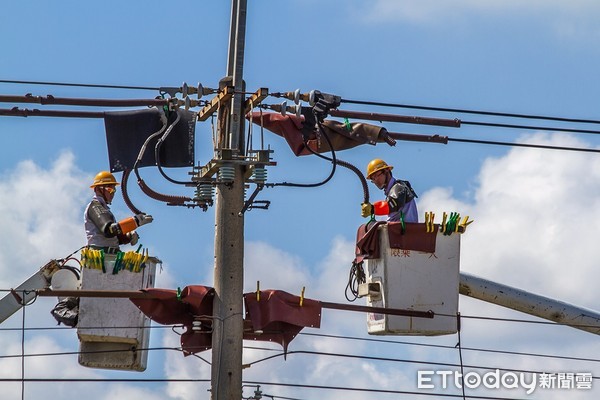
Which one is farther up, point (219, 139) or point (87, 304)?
point (219, 139)

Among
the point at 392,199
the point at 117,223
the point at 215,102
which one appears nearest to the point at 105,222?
the point at 117,223

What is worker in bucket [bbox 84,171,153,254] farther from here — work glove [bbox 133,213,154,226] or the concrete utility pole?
the concrete utility pole

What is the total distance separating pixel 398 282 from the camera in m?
17.7

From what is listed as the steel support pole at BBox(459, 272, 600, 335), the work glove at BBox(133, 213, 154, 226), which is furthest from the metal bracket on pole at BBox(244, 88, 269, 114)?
the steel support pole at BBox(459, 272, 600, 335)

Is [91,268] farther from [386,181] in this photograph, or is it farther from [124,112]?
[386,181]

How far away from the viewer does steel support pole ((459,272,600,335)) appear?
19.9 metres

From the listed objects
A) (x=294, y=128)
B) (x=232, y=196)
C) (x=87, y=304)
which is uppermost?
(x=294, y=128)

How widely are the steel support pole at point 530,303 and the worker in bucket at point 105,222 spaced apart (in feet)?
14.4

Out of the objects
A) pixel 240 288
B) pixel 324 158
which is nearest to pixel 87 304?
pixel 240 288

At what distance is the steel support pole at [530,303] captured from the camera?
1992cm

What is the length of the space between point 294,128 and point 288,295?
7.45 feet

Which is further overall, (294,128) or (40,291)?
(294,128)

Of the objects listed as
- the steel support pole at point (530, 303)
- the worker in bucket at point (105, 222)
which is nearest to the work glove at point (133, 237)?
the worker in bucket at point (105, 222)

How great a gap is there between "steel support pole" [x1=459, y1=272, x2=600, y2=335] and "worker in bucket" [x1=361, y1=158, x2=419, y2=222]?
1906 millimetres
